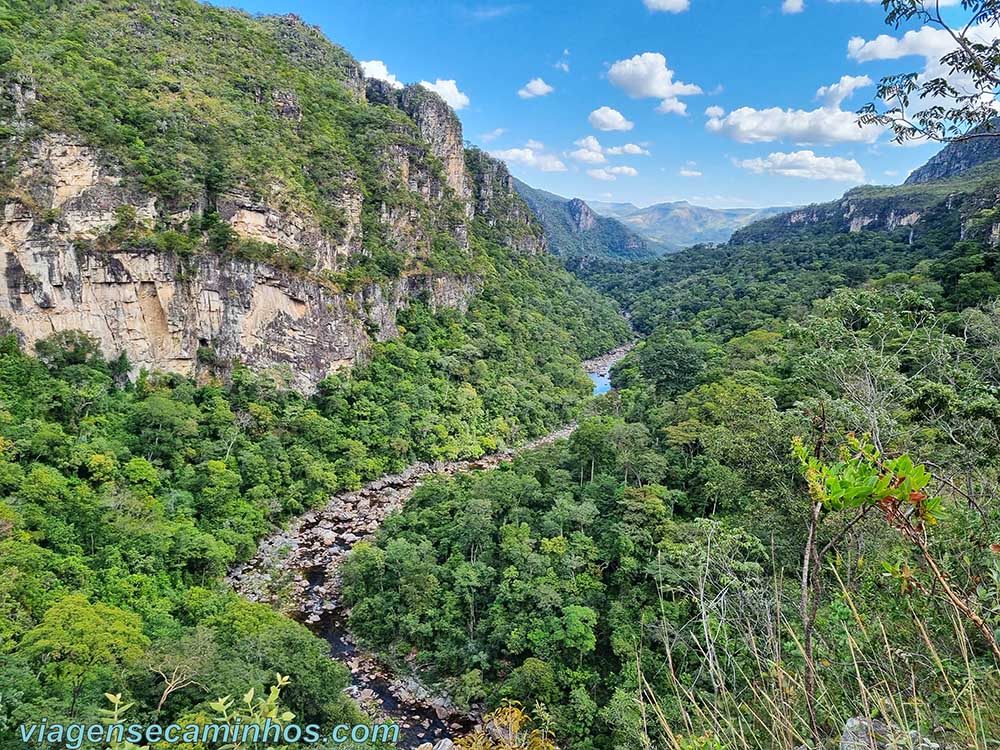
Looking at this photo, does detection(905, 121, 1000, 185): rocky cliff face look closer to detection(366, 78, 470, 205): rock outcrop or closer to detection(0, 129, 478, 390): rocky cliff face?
detection(366, 78, 470, 205): rock outcrop

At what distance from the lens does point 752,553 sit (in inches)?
404

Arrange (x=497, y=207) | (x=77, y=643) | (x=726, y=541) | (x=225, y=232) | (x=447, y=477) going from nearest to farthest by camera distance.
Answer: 1. (x=726, y=541)
2. (x=77, y=643)
3. (x=225, y=232)
4. (x=447, y=477)
5. (x=497, y=207)

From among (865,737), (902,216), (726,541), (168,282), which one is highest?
(902,216)

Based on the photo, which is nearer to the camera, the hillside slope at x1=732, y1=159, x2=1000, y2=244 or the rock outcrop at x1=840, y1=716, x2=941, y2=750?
the rock outcrop at x1=840, y1=716, x2=941, y2=750

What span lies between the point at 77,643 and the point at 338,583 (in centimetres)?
831

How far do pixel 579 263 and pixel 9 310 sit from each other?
93526 millimetres

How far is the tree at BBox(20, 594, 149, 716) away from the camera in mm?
10453

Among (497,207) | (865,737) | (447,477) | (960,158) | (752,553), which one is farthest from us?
(960,158)

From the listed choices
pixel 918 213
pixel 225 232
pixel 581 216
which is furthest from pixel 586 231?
pixel 225 232

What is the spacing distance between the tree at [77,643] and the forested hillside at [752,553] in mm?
6379

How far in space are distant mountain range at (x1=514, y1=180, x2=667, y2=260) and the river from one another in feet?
347

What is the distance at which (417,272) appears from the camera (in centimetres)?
3850

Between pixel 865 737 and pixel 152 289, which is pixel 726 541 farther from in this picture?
pixel 152 289

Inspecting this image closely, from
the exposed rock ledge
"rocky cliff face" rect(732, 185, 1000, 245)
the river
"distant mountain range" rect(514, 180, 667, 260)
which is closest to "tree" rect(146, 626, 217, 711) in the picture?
the river
